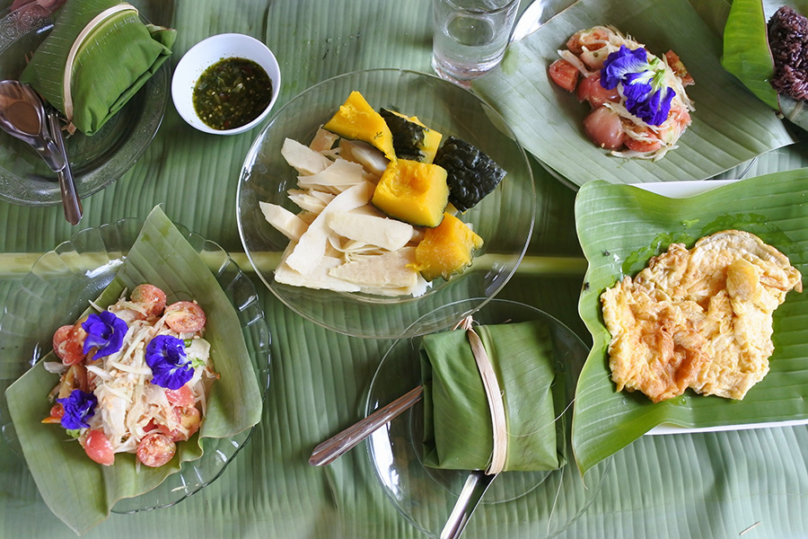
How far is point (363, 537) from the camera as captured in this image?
1.67 m

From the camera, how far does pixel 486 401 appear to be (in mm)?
1536

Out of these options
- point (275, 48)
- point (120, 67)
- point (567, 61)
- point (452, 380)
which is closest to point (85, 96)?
point (120, 67)

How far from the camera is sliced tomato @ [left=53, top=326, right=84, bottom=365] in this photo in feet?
5.09

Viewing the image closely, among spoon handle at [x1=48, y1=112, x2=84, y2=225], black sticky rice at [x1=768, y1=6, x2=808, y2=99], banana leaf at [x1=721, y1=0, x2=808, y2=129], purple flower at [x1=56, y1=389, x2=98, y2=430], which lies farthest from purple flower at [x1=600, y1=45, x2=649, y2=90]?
purple flower at [x1=56, y1=389, x2=98, y2=430]

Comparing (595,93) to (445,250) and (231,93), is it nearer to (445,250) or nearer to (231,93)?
(445,250)

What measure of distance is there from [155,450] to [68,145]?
42.7 inches

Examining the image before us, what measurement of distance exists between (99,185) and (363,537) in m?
1.45

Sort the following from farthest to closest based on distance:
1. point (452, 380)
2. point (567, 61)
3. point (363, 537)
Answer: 1. point (567, 61)
2. point (363, 537)
3. point (452, 380)

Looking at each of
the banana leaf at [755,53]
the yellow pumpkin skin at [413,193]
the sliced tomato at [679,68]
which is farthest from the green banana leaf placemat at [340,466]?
the banana leaf at [755,53]

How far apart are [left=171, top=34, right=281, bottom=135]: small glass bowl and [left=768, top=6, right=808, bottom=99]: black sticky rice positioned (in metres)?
1.67

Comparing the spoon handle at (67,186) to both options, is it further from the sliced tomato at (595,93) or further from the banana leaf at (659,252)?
the sliced tomato at (595,93)

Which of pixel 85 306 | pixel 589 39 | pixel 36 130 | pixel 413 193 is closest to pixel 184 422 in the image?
pixel 85 306

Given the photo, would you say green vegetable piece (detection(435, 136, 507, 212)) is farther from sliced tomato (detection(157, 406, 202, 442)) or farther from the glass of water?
sliced tomato (detection(157, 406, 202, 442))

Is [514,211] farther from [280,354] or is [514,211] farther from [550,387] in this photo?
[280,354]
